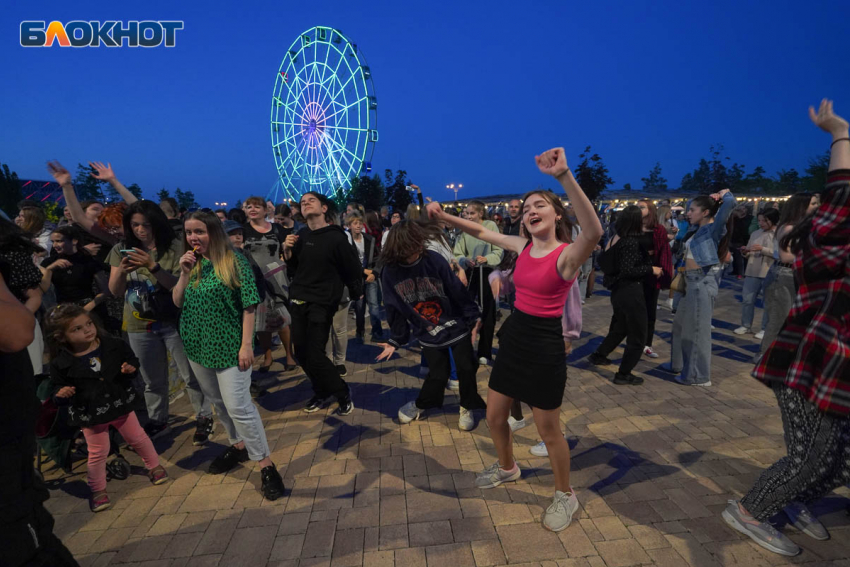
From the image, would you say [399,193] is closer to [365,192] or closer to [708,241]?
[365,192]

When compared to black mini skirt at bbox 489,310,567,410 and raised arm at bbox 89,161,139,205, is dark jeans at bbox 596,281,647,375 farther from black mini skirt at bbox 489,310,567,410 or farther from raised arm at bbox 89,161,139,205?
raised arm at bbox 89,161,139,205

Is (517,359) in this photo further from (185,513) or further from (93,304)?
(93,304)

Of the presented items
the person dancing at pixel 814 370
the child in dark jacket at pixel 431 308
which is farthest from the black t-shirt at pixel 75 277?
the person dancing at pixel 814 370

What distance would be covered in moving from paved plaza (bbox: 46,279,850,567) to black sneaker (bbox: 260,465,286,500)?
0.21 ft

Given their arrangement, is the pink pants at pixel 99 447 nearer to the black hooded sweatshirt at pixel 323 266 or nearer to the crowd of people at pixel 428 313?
the crowd of people at pixel 428 313

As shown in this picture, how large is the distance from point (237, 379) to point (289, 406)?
1805mm

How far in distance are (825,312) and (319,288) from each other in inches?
147

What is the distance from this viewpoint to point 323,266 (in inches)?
167

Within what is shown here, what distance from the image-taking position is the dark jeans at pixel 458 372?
3.83 metres

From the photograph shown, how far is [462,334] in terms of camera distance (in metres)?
3.79

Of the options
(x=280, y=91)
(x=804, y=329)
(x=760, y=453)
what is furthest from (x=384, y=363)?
(x=280, y=91)

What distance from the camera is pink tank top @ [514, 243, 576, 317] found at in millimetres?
2410

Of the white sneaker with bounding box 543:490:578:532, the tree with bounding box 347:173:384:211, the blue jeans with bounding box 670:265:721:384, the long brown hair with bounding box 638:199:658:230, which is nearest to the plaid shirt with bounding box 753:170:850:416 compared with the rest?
the white sneaker with bounding box 543:490:578:532

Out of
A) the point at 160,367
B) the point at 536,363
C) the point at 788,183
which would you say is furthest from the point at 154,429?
the point at 788,183
